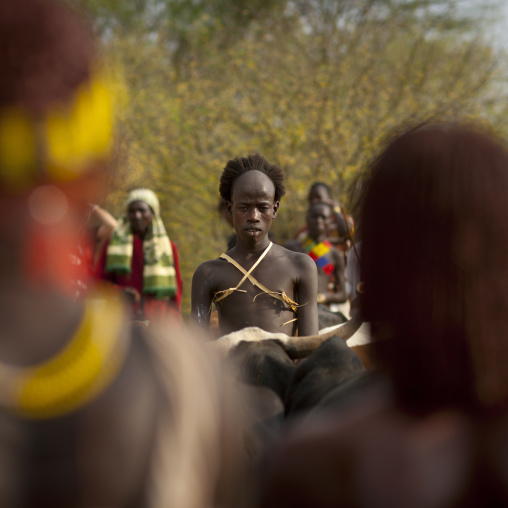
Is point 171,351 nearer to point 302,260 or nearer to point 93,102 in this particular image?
point 93,102

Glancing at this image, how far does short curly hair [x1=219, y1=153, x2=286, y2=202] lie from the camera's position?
3.97m

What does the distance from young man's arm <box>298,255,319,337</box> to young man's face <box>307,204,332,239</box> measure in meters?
3.56

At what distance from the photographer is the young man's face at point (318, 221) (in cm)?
744

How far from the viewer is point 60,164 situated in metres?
1.04

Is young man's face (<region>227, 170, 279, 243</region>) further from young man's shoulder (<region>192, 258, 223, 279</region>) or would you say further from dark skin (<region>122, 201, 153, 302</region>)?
dark skin (<region>122, 201, 153, 302</region>)

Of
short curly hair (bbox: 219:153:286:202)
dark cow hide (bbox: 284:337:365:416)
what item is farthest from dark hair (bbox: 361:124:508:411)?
short curly hair (bbox: 219:153:286:202)

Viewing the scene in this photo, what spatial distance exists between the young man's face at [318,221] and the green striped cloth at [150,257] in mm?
1416

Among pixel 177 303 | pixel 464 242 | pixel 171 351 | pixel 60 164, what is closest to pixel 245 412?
pixel 171 351

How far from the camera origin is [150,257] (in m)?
7.29

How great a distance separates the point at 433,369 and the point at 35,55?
2.48 feet

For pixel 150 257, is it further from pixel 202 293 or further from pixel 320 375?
pixel 320 375

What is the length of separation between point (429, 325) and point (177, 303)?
6416 millimetres

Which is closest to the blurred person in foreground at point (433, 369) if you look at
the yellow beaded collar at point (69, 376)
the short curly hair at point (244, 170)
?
the yellow beaded collar at point (69, 376)

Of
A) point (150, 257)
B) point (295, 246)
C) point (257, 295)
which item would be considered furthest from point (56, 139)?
point (295, 246)
